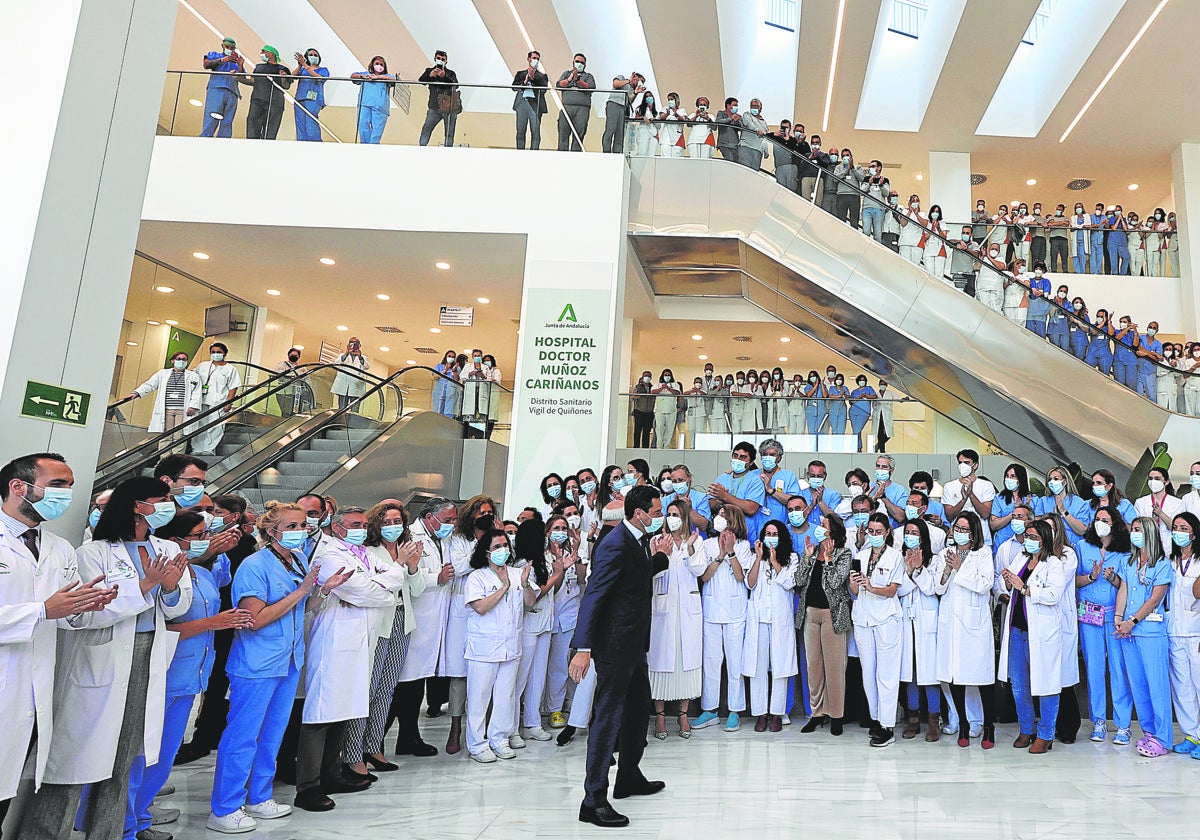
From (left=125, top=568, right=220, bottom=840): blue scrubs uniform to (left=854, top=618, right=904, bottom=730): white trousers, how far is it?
4.86 meters

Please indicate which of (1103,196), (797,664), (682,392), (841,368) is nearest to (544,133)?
(682,392)

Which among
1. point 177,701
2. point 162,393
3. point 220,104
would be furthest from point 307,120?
point 177,701

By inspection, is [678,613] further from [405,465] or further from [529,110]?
[529,110]

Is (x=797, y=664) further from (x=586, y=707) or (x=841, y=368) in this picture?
(x=841, y=368)

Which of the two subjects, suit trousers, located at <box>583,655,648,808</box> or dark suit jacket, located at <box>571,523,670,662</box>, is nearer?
suit trousers, located at <box>583,655,648,808</box>

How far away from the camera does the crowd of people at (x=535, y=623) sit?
3.51 meters

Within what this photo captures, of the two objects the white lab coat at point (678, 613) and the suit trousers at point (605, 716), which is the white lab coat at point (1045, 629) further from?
the suit trousers at point (605, 716)

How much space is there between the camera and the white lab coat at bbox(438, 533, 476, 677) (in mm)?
5930

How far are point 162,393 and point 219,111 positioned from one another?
4895 mm

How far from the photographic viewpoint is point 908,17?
1988 cm

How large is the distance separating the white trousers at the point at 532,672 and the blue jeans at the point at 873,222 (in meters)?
9.27

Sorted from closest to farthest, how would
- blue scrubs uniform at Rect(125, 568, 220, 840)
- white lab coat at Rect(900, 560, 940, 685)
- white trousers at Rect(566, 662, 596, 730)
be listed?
blue scrubs uniform at Rect(125, 568, 220, 840)
white trousers at Rect(566, 662, 596, 730)
white lab coat at Rect(900, 560, 940, 685)

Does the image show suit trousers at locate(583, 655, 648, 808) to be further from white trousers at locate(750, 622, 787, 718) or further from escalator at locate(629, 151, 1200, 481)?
escalator at locate(629, 151, 1200, 481)

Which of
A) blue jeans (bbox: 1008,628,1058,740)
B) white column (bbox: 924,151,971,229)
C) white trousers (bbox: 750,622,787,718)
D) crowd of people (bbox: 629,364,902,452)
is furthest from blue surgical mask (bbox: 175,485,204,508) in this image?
white column (bbox: 924,151,971,229)
